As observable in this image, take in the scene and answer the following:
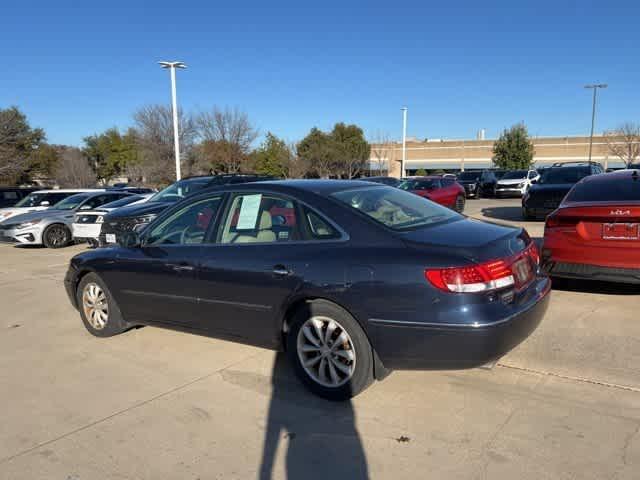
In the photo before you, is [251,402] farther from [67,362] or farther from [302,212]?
[67,362]

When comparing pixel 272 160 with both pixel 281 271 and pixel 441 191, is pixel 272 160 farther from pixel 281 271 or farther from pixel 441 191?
pixel 281 271

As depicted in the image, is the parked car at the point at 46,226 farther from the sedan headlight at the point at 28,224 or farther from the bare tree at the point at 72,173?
the bare tree at the point at 72,173

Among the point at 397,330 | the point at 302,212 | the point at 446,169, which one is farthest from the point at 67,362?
the point at 446,169

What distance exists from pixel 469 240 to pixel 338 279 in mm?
937

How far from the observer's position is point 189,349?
4844 millimetres

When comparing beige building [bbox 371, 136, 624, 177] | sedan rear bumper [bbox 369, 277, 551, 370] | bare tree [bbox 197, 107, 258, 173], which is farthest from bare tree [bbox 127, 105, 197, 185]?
sedan rear bumper [bbox 369, 277, 551, 370]

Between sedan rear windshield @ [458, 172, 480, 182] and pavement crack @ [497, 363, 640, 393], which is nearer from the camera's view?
pavement crack @ [497, 363, 640, 393]

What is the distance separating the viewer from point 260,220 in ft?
13.3

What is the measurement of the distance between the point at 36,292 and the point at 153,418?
17.0 ft

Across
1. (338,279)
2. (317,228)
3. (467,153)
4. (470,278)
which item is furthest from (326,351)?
(467,153)

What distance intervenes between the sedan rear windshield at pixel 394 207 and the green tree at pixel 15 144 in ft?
111

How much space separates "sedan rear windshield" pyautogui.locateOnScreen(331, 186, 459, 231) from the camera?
371cm

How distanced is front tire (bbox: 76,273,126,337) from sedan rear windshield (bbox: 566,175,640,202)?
5431 mm

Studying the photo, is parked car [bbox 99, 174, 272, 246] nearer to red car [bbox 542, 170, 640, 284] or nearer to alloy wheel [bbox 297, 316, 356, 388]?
red car [bbox 542, 170, 640, 284]
